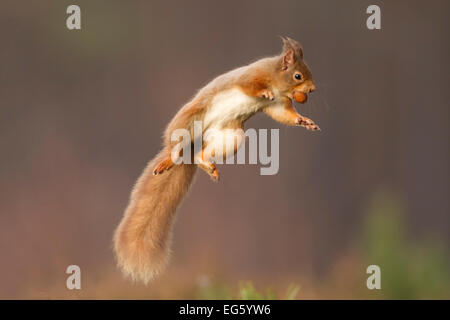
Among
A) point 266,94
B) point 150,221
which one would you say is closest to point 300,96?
point 266,94

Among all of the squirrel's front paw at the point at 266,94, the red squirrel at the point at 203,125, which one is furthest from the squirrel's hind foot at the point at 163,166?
the squirrel's front paw at the point at 266,94

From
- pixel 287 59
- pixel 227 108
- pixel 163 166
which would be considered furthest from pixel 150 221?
pixel 287 59

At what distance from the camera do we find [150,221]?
90 centimetres

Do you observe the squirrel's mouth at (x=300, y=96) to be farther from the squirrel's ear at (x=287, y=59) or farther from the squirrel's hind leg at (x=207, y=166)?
the squirrel's hind leg at (x=207, y=166)

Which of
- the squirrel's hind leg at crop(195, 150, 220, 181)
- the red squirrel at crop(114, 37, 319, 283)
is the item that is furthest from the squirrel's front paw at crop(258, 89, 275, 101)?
the squirrel's hind leg at crop(195, 150, 220, 181)

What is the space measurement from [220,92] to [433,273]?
6.16 feet

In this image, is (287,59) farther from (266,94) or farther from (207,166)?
(207,166)

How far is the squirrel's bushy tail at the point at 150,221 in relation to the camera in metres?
0.90

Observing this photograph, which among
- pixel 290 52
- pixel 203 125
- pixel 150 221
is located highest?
pixel 290 52

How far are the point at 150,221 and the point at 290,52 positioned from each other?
333 millimetres

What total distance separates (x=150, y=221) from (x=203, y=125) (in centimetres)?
18

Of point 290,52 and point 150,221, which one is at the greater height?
point 290,52
